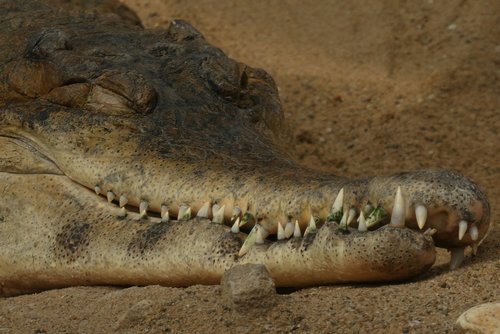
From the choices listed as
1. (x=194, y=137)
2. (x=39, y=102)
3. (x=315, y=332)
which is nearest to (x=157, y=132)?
(x=194, y=137)

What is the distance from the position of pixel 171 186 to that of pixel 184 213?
0.15 m

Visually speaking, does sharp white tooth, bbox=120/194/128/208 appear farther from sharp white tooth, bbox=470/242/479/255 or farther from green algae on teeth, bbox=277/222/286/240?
sharp white tooth, bbox=470/242/479/255

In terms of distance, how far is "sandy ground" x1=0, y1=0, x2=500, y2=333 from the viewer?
3.88 meters

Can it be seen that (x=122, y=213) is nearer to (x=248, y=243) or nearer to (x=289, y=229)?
(x=248, y=243)

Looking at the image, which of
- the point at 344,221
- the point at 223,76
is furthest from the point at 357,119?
the point at 344,221

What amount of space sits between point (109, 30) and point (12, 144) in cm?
99

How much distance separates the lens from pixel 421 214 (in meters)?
3.86

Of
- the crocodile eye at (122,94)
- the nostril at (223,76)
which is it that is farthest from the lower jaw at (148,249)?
the nostril at (223,76)

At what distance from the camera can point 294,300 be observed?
13.0ft

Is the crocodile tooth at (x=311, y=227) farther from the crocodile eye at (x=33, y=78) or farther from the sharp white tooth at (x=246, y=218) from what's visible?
the crocodile eye at (x=33, y=78)

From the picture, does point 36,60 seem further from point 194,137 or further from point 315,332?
point 315,332

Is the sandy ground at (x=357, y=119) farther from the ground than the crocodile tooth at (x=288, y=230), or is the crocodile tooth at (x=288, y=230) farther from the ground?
the crocodile tooth at (x=288, y=230)

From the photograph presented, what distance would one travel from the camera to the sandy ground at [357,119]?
12.7 ft

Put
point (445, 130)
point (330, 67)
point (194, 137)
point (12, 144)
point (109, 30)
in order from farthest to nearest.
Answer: point (330, 67) < point (445, 130) < point (109, 30) < point (12, 144) < point (194, 137)
